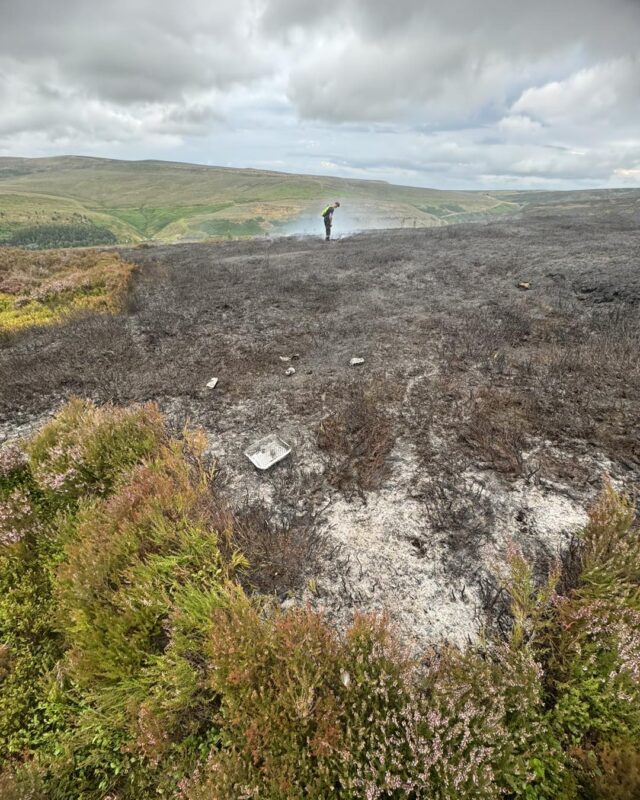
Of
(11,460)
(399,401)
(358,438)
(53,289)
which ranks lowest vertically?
(11,460)

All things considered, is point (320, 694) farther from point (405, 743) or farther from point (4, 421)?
point (4, 421)

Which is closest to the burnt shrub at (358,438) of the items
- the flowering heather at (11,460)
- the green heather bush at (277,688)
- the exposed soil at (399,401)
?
the exposed soil at (399,401)

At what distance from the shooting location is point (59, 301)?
542 inches

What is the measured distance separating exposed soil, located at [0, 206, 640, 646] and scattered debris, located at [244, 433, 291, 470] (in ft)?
0.40

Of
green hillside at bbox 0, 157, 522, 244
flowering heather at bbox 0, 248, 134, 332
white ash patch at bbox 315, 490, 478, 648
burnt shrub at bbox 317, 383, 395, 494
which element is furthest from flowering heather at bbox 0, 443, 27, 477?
green hillside at bbox 0, 157, 522, 244

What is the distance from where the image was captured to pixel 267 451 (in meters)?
5.32

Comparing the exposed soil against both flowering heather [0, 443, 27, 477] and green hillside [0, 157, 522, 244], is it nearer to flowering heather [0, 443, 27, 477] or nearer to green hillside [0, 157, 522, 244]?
flowering heather [0, 443, 27, 477]

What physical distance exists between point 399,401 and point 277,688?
4590 millimetres

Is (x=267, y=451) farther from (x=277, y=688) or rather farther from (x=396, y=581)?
(x=277, y=688)

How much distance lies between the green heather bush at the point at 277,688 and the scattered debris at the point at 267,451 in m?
1.37

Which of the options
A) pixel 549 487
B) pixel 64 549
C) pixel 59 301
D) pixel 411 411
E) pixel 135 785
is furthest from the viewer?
pixel 59 301

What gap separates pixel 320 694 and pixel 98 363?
26.7 ft

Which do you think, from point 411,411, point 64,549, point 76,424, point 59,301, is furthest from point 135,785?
point 59,301

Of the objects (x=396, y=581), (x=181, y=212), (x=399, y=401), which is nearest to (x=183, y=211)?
(x=181, y=212)
